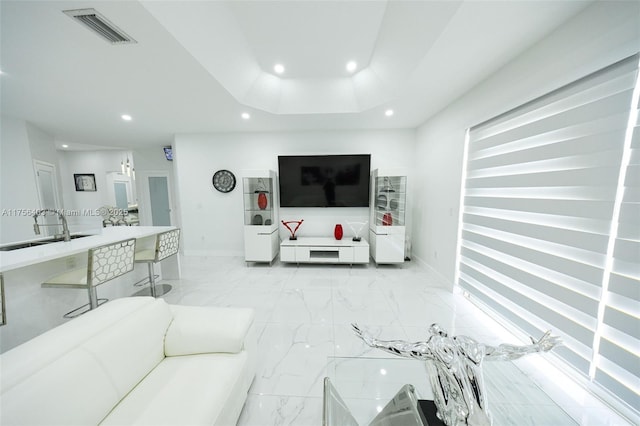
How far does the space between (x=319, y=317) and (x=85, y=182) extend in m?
8.72

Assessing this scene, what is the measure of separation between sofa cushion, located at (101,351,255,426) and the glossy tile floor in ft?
1.22

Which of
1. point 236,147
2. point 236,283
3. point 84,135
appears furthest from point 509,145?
point 84,135

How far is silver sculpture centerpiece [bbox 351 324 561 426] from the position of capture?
2.53 ft

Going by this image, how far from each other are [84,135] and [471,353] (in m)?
6.70

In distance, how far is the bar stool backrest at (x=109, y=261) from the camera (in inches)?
67.8

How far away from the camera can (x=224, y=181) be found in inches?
166

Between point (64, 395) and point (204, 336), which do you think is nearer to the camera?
point (64, 395)

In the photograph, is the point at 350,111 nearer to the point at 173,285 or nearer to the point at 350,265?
the point at 350,265

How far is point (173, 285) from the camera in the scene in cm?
303

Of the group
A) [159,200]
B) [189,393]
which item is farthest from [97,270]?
[159,200]

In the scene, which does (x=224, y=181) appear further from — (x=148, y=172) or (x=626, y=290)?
(x=626, y=290)

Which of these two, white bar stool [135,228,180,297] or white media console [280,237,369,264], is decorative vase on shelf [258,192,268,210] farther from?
white bar stool [135,228,180,297]

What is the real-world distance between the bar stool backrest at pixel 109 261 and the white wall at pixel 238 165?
225cm

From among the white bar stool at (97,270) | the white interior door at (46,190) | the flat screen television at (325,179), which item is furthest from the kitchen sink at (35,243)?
the flat screen television at (325,179)
